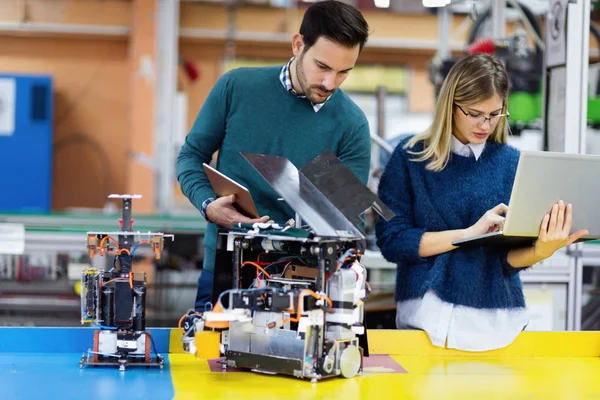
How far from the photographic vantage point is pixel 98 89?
8.35 meters

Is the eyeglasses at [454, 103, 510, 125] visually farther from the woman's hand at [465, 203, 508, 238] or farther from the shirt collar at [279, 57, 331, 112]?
the shirt collar at [279, 57, 331, 112]

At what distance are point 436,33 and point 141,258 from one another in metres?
5.06

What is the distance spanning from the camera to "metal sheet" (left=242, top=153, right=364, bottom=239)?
1.61 metres

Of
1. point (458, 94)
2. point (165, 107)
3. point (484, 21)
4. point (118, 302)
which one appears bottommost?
point (118, 302)

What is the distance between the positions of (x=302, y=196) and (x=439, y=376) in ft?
1.65

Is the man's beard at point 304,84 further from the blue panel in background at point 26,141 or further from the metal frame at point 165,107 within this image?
the blue panel in background at point 26,141

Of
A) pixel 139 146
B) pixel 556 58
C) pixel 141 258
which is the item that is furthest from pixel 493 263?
pixel 139 146

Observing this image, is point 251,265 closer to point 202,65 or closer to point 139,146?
point 139,146

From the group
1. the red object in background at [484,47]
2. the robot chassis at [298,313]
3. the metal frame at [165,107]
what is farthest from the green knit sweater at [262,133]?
the metal frame at [165,107]

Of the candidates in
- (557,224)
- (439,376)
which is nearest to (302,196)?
(439,376)

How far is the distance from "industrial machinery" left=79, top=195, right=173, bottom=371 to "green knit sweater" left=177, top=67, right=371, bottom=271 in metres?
0.36

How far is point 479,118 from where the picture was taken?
81.0 inches

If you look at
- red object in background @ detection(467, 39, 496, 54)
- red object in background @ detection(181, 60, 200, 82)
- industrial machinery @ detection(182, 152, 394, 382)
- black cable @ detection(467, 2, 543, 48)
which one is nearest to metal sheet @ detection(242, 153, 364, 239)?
industrial machinery @ detection(182, 152, 394, 382)

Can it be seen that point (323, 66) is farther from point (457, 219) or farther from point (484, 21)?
point (484, 21)
